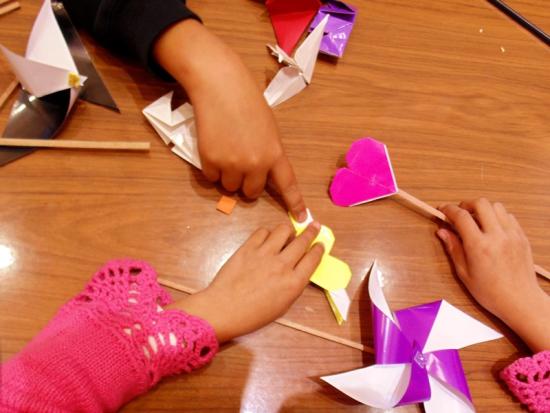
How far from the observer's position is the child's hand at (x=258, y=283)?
1.83 feet

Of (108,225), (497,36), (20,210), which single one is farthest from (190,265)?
(497,36)

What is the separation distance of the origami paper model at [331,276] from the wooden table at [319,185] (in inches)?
0.6

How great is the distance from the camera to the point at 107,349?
50 centimetres

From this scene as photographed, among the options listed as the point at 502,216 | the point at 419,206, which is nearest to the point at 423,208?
the point at 419,206

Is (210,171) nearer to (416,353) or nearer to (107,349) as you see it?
(107,349)

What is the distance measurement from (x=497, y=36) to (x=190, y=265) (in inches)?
28.4

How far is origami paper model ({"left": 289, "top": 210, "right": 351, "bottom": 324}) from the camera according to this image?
2.02 feet

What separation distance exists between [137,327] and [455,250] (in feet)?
1.53

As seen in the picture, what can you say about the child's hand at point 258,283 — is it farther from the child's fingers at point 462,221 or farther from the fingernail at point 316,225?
the child's fingers at point 462,221

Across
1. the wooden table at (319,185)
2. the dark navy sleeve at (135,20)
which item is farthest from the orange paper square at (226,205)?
the dark navy sleeve at (135,20)

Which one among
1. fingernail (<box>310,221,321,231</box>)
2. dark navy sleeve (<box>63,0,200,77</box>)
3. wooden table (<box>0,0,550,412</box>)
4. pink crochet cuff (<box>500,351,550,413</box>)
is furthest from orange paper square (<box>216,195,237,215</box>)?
pink crochet cuff (<box>500,351,550,413</box>)

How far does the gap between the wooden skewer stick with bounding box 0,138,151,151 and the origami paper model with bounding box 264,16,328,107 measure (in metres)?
0.21

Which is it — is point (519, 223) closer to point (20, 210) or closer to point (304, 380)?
point (304, 380)

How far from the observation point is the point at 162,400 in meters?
0.53
